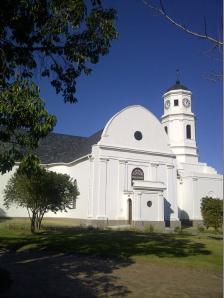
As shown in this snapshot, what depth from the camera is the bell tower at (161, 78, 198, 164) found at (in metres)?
53.2

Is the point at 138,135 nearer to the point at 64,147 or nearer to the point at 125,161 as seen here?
the point at 125,161

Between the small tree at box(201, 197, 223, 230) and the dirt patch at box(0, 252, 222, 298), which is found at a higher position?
the small tree at box(201, 197, 223, 230)

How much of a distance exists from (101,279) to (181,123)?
44.1 meters

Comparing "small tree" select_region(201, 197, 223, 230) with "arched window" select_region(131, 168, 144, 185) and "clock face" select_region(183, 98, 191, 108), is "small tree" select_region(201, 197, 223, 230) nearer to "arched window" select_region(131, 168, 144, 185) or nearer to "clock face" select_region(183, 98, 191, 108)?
"arched window" select_region(131, 168, 144, 185)

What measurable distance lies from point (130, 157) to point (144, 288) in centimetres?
3433

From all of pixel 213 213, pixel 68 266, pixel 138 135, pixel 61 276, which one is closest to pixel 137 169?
pixel 138 135

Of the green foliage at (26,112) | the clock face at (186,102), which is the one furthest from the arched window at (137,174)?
the green foliage at (26,112)

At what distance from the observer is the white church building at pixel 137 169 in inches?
1642

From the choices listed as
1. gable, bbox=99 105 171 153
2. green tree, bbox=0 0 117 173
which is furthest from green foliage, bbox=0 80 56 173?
gable, bbox=99 105 171 153

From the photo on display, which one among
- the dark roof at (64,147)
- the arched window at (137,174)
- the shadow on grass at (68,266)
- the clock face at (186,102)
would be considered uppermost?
the clock face at (186,102)

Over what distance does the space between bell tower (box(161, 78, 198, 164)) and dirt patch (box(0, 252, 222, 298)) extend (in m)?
39.4

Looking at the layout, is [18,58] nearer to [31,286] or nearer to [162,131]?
[31,286]

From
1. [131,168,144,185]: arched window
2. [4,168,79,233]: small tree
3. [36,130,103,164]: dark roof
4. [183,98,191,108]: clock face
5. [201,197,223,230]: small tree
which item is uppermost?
[183,98,191,108]: clock face

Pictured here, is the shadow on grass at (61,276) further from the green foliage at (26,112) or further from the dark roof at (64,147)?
the dark roof at (64,147)
